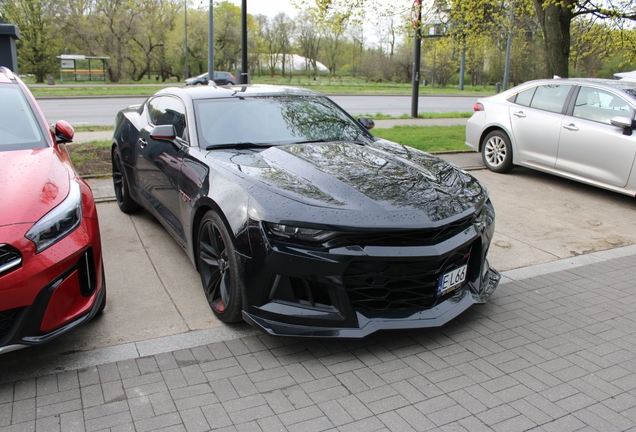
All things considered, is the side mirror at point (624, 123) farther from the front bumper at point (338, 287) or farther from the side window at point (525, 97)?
the front bumper at point (338, 287)

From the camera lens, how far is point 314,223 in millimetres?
3180

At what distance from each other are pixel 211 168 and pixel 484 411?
2.37m

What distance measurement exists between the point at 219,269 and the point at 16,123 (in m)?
1.97

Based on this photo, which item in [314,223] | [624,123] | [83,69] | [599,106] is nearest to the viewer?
[314,223]

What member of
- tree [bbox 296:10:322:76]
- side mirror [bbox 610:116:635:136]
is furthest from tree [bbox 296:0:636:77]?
tree [bbox 296:10:322:76]

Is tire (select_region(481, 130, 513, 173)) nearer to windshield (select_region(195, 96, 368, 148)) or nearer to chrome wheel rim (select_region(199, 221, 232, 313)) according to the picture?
windshield (select_region(195, 96, 368, 148))

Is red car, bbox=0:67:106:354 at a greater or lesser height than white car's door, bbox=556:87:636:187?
lesser

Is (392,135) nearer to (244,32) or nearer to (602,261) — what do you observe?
(244,32)

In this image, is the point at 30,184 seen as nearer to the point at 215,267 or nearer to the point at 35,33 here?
the point at 215,267

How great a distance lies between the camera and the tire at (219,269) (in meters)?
3.47

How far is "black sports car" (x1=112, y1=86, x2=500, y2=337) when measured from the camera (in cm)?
321

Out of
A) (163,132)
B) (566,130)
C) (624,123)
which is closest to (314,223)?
(163,132)

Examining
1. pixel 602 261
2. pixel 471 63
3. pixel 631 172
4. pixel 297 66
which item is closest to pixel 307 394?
pixel 602 261

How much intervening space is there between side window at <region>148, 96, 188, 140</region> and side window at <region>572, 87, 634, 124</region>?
5546 mm
